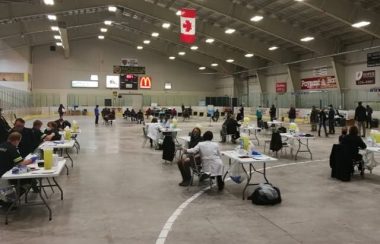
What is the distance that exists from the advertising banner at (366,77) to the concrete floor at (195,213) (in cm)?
1634

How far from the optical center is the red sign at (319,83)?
2677 centimetres

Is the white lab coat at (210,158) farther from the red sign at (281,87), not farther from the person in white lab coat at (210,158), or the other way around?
the red sign at (281,87)

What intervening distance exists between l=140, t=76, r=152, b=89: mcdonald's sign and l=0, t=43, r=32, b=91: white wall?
11.8 metres

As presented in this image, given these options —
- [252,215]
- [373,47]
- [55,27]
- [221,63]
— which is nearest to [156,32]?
[55,27]

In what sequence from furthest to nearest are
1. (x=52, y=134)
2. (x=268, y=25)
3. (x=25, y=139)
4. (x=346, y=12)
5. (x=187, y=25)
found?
(x=268, y=25) → (x=346, y=12) → (x=187, y=25) → (x=52, y=134) → (x=25, y=139)

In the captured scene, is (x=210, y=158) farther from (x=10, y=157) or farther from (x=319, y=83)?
(x=319, y=83)

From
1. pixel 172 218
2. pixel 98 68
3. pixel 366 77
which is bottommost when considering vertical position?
pixel 172 218

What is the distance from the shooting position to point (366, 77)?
23.5m

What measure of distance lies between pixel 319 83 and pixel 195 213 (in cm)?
2463

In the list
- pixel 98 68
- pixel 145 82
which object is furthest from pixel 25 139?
pixel 145 82

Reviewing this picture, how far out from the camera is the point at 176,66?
145 ft

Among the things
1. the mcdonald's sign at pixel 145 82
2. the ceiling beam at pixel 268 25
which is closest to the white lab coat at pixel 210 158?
the ceiling beam at pixel 268 25

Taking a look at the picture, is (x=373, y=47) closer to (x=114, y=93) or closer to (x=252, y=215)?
(x=252, y=215)

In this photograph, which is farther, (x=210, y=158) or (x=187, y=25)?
(x=187, y=25)
